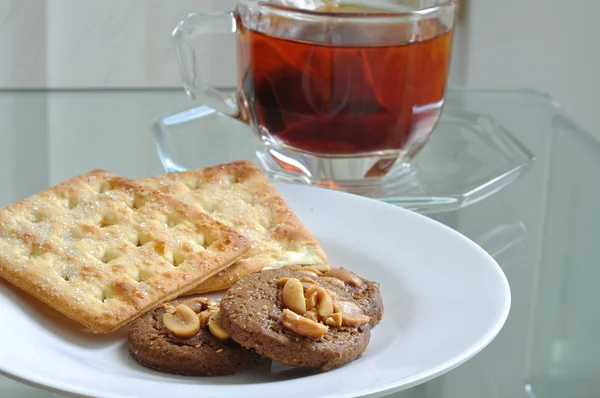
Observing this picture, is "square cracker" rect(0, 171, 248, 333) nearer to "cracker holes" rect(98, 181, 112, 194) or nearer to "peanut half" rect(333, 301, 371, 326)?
"cracker holes" rect(98, 181, 112, 194)

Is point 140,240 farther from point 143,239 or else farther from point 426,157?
point 426,157

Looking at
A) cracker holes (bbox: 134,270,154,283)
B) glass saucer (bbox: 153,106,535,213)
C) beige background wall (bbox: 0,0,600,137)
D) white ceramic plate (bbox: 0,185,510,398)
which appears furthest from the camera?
beige background wall (bbox: 0,0,600,137)

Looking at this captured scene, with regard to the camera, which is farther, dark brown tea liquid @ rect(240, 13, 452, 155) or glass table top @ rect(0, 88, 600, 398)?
dark brown tea liquid @ rect(240, 13, 452, 155)

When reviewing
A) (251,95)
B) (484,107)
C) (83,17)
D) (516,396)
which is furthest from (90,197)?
(83,17)

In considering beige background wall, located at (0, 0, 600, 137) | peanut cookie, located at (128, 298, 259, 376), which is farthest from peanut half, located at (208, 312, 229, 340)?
beige background wall, located at (0, 0, 600, 137)

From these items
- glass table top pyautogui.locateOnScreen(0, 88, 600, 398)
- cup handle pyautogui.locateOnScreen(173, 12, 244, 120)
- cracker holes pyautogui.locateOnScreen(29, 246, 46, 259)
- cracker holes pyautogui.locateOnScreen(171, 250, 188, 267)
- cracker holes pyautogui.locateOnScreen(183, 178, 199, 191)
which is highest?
cup handle pyautogui.locateOnScreen(173, 12, 244, 120)

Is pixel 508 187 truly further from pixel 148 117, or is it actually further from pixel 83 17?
→ pixel 83 17

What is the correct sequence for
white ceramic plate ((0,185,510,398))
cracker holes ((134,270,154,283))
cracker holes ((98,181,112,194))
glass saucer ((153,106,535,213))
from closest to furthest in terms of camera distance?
white ceramic plate ((0,185,510,398))
cracker holes ((134,270,154,283))
cracker holes ((98,181,112,194))
glass saucer ((153,106,535,213))

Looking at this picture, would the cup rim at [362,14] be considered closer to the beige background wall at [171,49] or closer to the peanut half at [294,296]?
the peanut half at [294,296]
